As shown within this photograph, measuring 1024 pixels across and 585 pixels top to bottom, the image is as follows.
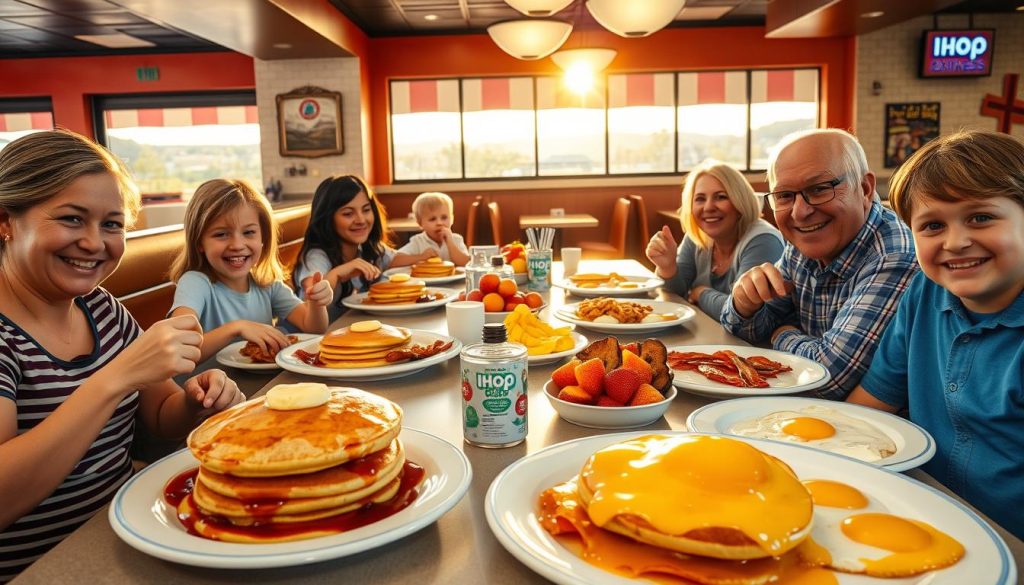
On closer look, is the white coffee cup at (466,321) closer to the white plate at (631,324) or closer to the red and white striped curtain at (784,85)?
the white plate at (631,324)

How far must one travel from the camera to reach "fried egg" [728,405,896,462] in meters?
1.08

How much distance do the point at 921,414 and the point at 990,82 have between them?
8196mm

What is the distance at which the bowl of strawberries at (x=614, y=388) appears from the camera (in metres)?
1.18

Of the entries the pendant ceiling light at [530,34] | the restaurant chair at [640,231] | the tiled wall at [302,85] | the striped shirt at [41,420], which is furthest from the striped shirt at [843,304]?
the tiled wall at [302,85]

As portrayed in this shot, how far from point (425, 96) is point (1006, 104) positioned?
21.1 feet

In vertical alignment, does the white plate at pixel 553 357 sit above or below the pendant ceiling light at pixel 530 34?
below

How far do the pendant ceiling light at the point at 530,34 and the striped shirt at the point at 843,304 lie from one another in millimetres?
2452

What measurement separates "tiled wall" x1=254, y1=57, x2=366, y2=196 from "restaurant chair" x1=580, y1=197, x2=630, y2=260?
8.71ft

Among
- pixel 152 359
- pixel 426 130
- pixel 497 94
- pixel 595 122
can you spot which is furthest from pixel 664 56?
pixel 152 359

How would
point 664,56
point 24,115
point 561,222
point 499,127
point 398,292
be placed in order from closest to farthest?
1. point 398,292
2. point 561,222
3. point 664,56
4. point 499,127
5. point 24,115

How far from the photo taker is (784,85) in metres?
8.38

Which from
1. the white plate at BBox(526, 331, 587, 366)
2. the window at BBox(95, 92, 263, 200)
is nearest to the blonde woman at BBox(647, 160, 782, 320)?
the white plate at BBox(526, 331, 587, 366)

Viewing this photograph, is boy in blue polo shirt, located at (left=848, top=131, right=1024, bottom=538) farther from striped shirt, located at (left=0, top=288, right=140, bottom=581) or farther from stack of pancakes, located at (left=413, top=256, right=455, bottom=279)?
stack of pancakes, located at (left=413, top=256, right=455, bottom=279)

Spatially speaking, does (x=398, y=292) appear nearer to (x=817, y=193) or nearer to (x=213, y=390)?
(x=213, y=390)
